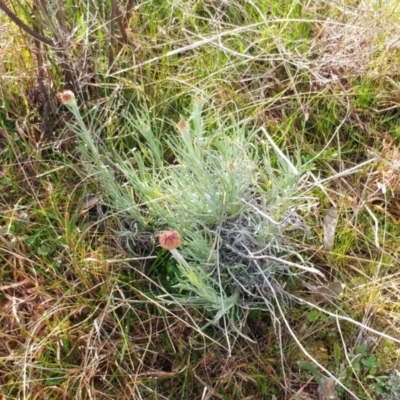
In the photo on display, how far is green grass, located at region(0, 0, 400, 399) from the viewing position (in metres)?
1.25

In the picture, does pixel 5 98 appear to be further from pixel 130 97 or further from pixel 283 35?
pixel 283 35

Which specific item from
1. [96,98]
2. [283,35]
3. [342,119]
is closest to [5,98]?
[96,98]

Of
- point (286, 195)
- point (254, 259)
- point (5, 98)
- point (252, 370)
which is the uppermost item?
point (5, 98)

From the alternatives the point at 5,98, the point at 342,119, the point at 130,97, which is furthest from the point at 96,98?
the point at 342,119

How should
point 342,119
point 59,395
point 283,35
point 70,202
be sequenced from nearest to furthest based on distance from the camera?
1. point 59,395
2. point 70,202
3. point 342,119
4. point 283,35

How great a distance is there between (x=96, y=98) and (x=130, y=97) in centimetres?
10

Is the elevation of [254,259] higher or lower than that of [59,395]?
higher

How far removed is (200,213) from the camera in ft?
4.18

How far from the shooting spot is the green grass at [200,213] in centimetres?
125

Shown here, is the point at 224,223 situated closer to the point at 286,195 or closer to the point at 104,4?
the point at 286,195

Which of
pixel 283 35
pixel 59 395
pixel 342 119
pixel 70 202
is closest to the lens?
pixel 59 395

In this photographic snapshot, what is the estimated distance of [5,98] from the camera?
1651mm

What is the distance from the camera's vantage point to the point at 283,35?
5.74 feet

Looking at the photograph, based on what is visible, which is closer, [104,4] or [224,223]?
[224,223]
